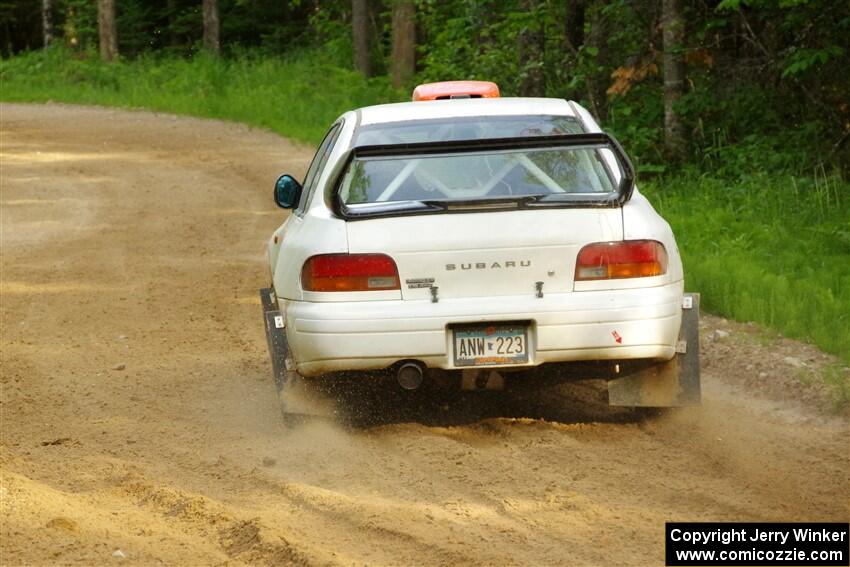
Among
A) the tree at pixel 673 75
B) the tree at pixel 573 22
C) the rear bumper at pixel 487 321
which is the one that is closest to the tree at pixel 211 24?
the tree at pixel 573 22

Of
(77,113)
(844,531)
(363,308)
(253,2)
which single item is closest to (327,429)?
(363,308)

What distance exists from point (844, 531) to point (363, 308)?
7.67ft

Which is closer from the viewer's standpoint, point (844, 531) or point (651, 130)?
point (844, 531)

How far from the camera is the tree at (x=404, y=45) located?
28.1 metres

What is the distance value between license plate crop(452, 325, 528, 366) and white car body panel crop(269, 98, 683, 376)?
0.05 metres

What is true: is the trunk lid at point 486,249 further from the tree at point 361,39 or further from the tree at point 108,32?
the tree at point 108,32

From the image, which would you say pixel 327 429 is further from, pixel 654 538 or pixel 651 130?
pixel 651 130

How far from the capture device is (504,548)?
4.74m

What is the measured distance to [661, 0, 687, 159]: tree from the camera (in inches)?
553

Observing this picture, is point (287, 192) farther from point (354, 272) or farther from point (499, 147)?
point (499, 147)

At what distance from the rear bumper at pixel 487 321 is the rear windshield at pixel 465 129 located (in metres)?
1.31

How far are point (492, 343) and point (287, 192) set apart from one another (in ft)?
6.02

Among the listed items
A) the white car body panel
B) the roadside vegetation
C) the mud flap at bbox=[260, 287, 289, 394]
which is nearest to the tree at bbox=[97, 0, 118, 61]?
the roadside vegetation

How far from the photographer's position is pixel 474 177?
6.76 metres
